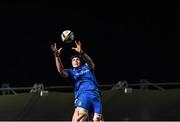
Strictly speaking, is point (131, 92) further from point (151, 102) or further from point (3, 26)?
point (3, 26)

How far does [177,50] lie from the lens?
59.2ft

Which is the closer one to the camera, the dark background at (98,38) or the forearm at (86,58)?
the forearm at (86,58)

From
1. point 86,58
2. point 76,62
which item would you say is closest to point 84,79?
point 76,62

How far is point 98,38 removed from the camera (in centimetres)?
1811

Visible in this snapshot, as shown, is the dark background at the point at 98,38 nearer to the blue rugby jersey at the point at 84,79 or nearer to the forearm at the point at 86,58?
the blue rugby jersey at the point at 84,79

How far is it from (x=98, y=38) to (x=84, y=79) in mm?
7563

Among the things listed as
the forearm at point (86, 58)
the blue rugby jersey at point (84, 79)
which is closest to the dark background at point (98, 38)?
the blue rugby jersey at point (84, 79)

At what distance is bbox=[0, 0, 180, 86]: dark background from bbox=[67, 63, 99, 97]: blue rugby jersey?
705 cm

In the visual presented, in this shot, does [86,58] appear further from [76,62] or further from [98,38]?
[98,38]

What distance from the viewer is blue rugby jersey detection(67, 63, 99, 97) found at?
10.6 m

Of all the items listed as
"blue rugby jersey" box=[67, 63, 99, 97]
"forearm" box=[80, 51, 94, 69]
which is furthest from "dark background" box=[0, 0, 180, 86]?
"forearm" box=[80, 51, 94, 69]

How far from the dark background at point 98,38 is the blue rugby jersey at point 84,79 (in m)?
7.05

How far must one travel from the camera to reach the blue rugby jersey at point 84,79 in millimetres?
10555

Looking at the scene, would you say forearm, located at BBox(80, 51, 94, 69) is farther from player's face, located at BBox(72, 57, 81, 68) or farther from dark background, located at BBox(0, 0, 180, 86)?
dark background, located at BBox(0, 0, 180, 86)
